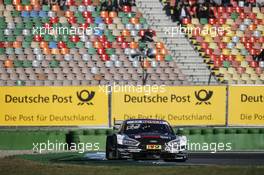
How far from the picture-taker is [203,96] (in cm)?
3048

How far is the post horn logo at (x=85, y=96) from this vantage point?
30.0m

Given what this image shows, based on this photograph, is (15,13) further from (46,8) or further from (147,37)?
(147,37)

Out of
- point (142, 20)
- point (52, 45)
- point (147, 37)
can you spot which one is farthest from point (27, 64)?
point (142, 20)

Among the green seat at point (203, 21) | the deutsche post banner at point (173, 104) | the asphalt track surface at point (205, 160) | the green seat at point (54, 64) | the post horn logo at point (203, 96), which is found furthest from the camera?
the green seat at point (203, 21)

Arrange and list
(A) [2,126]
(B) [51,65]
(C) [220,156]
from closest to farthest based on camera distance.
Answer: (C) [220,156] → (A) [2,126] → (B) [51,65]

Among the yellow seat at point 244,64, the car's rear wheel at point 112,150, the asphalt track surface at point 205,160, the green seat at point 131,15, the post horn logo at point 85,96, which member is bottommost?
the asphalt track surface at point 205,160

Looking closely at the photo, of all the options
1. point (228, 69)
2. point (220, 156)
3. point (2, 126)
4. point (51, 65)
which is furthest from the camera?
point (228, 69)

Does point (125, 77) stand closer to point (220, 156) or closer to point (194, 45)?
point (194, 45)

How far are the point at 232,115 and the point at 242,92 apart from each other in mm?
957

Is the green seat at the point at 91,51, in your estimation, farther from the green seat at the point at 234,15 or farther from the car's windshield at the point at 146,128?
the car's windshield at the point at 146,128

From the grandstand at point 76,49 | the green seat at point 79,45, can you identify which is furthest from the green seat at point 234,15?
the green seat at point 79,45

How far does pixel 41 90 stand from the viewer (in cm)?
2972

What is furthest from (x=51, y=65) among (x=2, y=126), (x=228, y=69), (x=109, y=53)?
(x=228, y=69)

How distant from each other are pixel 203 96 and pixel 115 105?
11.0 feet
